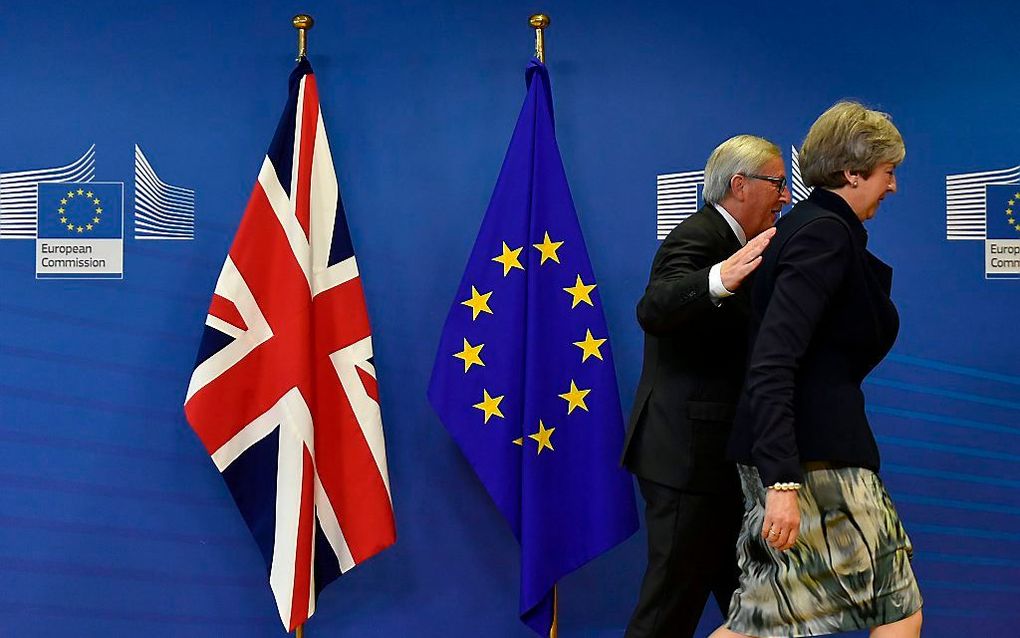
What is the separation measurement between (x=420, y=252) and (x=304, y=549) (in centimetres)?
88

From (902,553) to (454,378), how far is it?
1.20m

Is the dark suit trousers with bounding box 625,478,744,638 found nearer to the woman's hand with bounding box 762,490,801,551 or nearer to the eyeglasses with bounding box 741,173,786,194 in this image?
the woman's hand with bounding box 762,490,801,551

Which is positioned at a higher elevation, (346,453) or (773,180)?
(773,180)

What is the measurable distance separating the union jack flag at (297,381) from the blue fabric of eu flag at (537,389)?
0.88 ft

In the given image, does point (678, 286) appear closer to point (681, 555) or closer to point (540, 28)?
point (681, 555)

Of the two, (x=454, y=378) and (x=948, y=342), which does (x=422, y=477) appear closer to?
(x=454, y=378)

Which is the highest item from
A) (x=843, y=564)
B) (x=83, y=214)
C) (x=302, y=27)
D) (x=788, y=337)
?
(x=302, y=27)

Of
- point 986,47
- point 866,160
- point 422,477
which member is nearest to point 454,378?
point 422,477

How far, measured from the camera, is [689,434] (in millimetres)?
2070

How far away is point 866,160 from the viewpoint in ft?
5.70

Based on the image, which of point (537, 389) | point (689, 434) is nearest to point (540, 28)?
point (537, 389)

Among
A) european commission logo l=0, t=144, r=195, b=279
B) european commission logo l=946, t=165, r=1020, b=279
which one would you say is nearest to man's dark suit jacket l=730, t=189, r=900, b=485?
european commission logo l=946, t=165, r=1020, b=279

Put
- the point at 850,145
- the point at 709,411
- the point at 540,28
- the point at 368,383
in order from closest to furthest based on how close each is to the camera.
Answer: the point at 850,145, the point at 709,411, the point at 368,383, the point at 540,28

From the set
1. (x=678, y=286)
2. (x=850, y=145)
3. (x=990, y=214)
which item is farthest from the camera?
(x=990, y=214)
